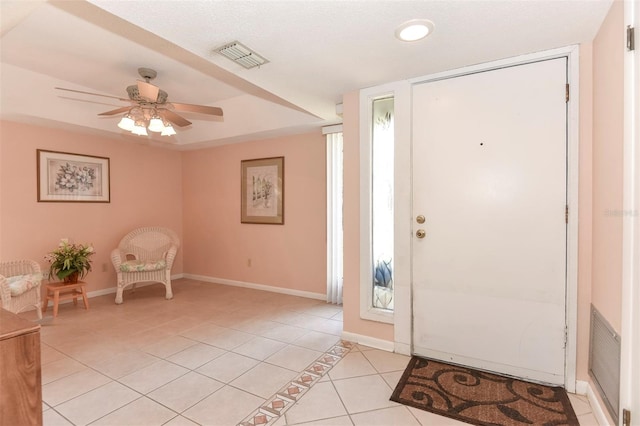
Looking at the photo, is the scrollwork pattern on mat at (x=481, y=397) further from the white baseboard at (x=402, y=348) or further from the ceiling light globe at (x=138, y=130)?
the ceiling light globe at (x=138, y=130)

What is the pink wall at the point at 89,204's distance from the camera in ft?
12.0

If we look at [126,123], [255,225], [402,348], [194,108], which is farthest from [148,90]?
[402,348]

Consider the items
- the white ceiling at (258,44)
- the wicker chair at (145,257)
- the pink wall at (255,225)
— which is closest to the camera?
the white ceiling at (258,44)

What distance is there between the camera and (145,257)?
183 inches

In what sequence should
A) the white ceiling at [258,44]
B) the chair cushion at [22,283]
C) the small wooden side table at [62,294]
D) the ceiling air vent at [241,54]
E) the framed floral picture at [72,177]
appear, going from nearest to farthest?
the white ceiling at [258,44] → the ceiling air vent at [241,54] → the chair cushion at [22,283] → the small wooden side table at [62,294] → the framed floral picture at [72,177]

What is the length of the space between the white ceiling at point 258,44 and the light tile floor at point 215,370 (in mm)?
2236

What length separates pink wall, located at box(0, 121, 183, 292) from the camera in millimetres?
3670

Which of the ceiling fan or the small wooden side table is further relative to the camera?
the small wooden side table

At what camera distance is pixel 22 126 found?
147 inches

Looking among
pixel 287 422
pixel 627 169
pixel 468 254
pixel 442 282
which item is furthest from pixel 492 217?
pixel 287 422

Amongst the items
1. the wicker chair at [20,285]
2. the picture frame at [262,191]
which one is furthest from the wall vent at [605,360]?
the wicker chair at [20,285]

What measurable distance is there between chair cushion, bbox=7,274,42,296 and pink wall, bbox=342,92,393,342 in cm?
326

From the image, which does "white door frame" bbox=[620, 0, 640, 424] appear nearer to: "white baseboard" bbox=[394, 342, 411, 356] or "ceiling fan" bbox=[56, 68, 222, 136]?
"white baseboard" bbox=[394, 342, 411, 356]

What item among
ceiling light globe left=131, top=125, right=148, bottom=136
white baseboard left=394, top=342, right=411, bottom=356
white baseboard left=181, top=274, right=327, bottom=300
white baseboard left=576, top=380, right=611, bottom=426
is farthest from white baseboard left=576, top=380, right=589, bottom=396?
ceiling light globe left=131, top=125, right=148, bottom=136
